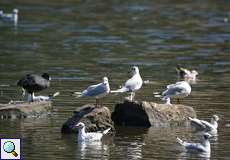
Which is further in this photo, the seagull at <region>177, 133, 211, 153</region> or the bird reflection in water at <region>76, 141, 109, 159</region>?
the seagull at <region>177, 133, 211, 153</region>

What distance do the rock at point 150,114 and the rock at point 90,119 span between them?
100cm

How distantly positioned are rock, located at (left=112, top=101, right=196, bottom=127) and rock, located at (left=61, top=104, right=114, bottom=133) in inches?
39.5

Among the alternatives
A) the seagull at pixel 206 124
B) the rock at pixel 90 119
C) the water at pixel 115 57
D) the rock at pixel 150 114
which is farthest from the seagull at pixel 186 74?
the rock at pixel 90 119

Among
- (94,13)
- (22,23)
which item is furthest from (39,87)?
(94,13)

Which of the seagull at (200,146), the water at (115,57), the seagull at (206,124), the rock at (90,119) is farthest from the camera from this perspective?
the seagull at (206,124)

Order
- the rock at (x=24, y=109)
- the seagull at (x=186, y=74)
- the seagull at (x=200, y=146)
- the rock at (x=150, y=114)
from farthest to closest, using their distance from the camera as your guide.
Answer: the seagull at (x=186, y=74) → the rock at (x=24, y=109) → the rock at (x=150, y=114) → the seagull at (x=200, y=146)

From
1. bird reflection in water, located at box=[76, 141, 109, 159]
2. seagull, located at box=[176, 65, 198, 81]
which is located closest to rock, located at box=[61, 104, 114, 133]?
bird reflection in water, located at box=[76, 141, 109, 159]

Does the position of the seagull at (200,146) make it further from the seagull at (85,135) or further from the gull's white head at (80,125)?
the gull's white head at (80,125)

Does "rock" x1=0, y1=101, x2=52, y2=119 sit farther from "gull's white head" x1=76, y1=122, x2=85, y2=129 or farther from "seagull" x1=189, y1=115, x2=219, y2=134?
"seagull" x1=189, y1=115, x2=219, y2=134

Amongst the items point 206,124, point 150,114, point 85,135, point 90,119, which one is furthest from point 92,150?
A: point 206,124

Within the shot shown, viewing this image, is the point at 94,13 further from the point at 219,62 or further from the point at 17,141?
the point at 17,141

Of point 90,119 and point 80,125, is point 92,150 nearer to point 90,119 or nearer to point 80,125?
point 80,125

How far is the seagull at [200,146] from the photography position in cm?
2206

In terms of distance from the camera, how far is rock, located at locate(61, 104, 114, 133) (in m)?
24.4
